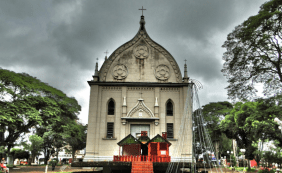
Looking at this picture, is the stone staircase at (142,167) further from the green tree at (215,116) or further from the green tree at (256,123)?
the green tree at (215,116)

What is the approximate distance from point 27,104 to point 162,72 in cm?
1660

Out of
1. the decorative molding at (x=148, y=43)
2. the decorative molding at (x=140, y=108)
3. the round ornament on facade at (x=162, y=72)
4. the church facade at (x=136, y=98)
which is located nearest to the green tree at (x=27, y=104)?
the church facade at (x=136, y=98)

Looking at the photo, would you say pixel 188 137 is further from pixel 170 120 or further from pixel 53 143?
pixel 53 143

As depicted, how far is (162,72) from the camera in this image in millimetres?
24875

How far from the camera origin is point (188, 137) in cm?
2273

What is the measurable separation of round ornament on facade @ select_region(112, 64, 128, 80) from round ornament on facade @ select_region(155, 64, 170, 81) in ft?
11.4

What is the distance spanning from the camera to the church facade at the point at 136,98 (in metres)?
22.5

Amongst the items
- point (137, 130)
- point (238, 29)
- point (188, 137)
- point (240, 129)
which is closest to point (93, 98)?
point (137, 130)

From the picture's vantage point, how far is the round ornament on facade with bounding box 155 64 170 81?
24703mm

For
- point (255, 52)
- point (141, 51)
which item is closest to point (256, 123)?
point (255, 52)

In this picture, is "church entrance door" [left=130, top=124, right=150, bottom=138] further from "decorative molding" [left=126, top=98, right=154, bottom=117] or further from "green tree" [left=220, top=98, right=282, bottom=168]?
"green tree" [left=220, top=98, right=282, bottom=168]

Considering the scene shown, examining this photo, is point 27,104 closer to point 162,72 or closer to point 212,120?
point 162,72

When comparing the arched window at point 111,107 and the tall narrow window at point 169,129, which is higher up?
the arched window at point 111,107

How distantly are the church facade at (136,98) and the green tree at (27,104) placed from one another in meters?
9.13
